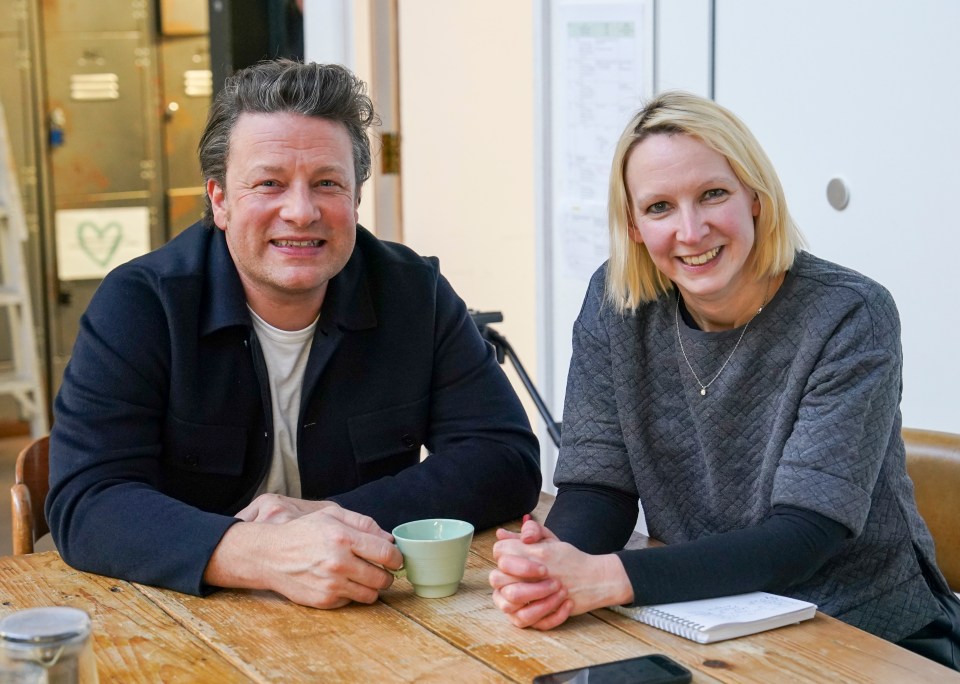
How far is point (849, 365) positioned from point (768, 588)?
314 millimetres

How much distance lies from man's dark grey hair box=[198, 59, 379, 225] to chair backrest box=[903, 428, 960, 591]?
3.04ft

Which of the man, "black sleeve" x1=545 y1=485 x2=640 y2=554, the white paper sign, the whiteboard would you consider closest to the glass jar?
the man

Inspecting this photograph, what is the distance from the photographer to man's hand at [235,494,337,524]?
1551mm

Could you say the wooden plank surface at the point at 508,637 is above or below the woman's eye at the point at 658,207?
below

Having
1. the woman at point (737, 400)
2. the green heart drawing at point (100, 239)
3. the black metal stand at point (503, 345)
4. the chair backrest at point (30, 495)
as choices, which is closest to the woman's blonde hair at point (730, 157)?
the woman at point (737, 400)

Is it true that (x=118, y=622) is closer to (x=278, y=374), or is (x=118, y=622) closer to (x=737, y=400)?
(x=278, y=374)

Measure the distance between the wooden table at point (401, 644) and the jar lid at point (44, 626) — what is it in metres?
0.21

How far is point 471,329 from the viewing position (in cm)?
197

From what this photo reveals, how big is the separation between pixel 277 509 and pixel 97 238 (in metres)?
4.37

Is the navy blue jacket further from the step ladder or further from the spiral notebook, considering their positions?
the step ladder

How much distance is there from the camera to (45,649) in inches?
36.9

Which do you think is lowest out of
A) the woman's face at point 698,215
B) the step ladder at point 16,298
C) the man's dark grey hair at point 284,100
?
the step ladder at point 16,298

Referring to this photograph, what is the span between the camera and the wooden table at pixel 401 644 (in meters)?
1.18

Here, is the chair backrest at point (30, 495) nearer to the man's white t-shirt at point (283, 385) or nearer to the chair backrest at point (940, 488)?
the man's white t-shirt at point (283, 385)
